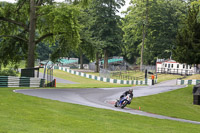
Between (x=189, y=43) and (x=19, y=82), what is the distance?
16390mm

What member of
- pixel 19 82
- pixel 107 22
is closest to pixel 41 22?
pixel 19 82

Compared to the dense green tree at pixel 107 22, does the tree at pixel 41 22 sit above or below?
below

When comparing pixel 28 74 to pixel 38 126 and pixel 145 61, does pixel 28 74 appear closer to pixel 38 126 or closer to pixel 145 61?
pixel 38 126

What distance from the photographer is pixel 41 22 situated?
29.8 m

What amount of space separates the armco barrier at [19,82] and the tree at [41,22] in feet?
7.11

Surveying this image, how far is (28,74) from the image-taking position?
26641 mm

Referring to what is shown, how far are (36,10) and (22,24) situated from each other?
180 cm

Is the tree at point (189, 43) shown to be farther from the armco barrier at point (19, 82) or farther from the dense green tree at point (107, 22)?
the dense green tree at point (107, 22)

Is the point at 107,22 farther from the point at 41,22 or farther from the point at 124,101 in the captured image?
the point at 124,101

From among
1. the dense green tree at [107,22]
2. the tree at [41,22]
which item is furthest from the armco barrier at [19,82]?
the dense green tree at [107,22]

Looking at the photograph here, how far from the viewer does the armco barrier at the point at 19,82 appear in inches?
929

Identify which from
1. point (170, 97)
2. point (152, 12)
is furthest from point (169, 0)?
point (170, 97)

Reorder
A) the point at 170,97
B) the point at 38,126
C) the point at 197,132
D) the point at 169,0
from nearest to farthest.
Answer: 1. the point at 38,126
2. the point at 197,132
3. the point at 170,97
4. the point at 169,0

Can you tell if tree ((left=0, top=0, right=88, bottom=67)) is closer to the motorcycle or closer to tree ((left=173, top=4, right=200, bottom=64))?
the motorcycle
